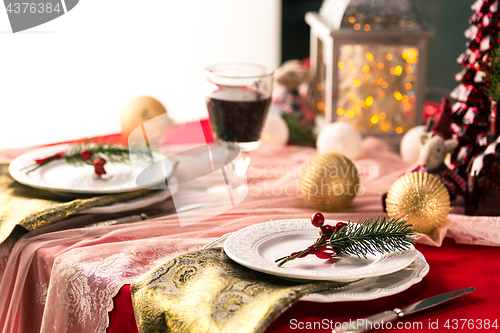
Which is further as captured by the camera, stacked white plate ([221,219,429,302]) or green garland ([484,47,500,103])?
green garland ([484,47,500,103])

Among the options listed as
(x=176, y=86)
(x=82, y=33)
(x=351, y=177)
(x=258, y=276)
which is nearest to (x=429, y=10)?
(x=176, y=86)

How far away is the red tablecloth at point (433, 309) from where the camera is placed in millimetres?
583

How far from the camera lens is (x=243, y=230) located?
2.43 ft

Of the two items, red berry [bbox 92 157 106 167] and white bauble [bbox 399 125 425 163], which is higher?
red berry [bbox 92 157 106 167]

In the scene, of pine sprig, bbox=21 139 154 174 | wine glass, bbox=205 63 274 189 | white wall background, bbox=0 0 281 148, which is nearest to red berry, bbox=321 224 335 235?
wine glass, bbox=205 63 274 189

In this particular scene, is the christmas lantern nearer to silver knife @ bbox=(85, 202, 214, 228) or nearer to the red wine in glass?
the red wine in glass

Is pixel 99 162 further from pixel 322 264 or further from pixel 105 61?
pixel 105 61

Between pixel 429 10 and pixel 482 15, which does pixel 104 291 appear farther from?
pixel 429 10

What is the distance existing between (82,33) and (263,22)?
1515 mm

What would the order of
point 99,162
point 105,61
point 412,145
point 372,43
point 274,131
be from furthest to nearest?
point 105,61, point 274,131, point 372,43, point 412,145, point 99,162

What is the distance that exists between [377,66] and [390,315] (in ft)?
3.23

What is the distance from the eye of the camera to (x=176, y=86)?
136 inches

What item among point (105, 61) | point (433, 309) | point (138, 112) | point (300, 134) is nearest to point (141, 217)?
point (138, 112)

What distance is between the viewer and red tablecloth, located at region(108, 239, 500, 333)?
58 cm
